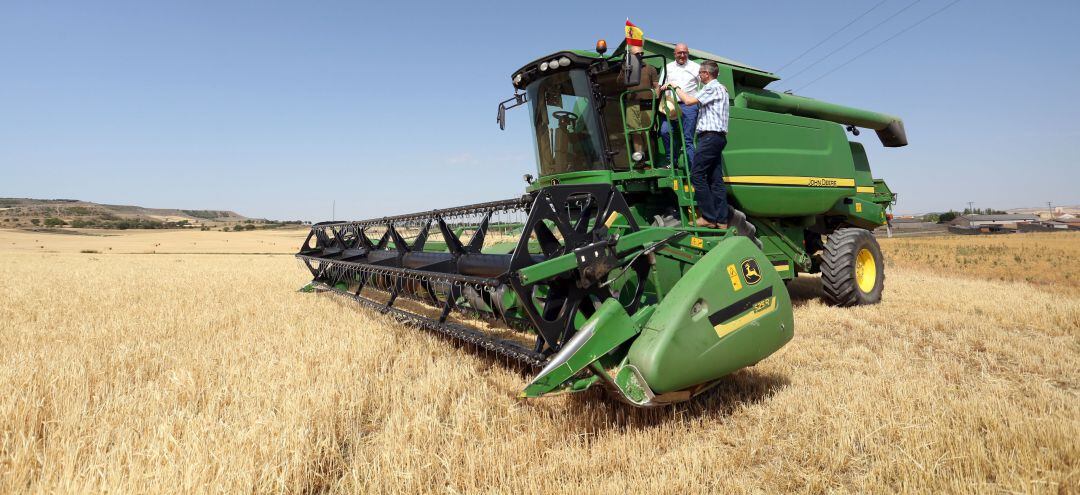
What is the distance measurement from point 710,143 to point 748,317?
177 centimetres

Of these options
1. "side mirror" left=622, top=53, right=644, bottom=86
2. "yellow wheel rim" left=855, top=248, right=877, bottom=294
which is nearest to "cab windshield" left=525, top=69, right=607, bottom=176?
"side mirror" left=622, top=53, right=644, bottom=86

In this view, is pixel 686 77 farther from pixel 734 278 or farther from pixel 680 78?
pixel 734 278

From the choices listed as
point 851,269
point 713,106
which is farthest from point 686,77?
point 851,269

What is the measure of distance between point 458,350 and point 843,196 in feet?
16.5

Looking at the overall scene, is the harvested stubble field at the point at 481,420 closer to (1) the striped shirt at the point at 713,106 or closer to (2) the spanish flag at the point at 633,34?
(1) the striped shirt at the point at 713,106

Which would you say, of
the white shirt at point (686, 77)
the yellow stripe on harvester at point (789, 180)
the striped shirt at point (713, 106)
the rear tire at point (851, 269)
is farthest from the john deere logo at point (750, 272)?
the rear tire at point (851, 269)

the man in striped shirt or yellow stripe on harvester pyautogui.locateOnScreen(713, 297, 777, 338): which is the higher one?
the man in striped shirt

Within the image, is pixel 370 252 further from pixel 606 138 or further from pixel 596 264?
pixel 596 264

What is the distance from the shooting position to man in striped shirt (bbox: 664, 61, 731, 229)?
3.93 metres

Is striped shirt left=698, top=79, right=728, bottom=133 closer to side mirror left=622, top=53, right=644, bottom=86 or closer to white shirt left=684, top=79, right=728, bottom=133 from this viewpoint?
white shirt left=684, top=79, right=728, bottom=133

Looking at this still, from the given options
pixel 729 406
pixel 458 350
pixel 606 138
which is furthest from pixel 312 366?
pixel 606 138

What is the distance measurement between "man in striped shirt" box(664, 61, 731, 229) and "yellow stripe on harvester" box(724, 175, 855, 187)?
28.9 inches

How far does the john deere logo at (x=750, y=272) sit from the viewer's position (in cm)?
270

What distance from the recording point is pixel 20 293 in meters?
6.75
